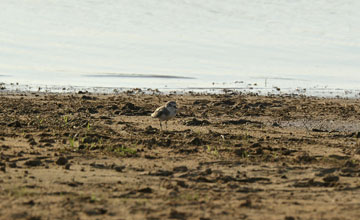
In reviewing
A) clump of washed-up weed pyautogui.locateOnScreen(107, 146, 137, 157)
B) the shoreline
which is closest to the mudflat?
clump of washed-up weed pyautogui.locateOnScreen(107, 146, 137, 157)

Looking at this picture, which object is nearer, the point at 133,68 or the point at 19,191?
the point at 19,191

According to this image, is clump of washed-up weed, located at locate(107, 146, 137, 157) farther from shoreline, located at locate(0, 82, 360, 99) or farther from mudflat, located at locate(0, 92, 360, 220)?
shoreline, located at locate(0, 82, 360, 99)

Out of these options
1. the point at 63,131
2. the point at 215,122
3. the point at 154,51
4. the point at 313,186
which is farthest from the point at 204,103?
the point at 154,51

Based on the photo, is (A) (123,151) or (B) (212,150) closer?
(A) (123,151)

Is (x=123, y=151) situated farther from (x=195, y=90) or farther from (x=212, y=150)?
(x=195, y=90)

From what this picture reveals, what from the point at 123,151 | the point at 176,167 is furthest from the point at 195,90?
the point at 176,167

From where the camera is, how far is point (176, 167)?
326 inches

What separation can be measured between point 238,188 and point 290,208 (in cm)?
92

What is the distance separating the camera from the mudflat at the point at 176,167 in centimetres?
640

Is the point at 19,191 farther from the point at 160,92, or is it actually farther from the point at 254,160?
the point at 160,92

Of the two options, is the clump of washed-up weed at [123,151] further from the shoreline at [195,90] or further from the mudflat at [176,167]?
the shoreline at [195,90]

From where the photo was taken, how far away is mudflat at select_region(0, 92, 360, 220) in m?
6.40

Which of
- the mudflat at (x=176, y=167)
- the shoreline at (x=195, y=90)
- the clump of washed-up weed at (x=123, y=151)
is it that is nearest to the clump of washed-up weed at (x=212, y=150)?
the mudflat at (x=176, y=167)

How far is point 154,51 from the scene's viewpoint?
39125mm
